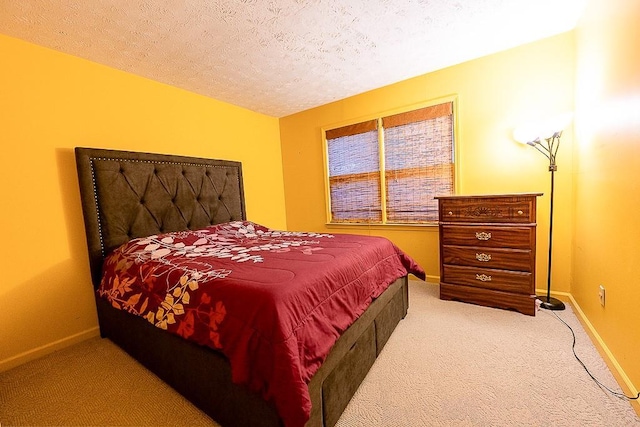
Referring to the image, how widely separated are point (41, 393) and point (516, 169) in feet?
12.3

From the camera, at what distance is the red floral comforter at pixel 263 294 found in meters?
0.92

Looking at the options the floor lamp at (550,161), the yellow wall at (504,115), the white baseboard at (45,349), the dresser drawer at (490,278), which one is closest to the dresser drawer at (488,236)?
the dresser drawer at (490,278)

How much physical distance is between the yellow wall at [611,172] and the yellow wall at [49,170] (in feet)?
10.8

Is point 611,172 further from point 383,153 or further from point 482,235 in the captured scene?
point 383,153

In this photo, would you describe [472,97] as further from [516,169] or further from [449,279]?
[449,279]

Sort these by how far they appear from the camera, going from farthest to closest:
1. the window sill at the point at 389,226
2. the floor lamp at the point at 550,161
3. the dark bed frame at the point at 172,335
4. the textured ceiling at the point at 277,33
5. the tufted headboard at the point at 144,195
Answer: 1. the window sill at the point at 389,226
2. the floor lamp at the point at 550,161
3. the tufted headboard at the point at 144,195
4. the textured ceiling at the point at 277,33
5. the dark bed frame at the point at 172,335

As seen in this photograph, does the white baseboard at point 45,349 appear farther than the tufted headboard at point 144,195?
No

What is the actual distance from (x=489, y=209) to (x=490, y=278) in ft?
1.90

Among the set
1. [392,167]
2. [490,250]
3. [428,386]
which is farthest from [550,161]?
[428,386]

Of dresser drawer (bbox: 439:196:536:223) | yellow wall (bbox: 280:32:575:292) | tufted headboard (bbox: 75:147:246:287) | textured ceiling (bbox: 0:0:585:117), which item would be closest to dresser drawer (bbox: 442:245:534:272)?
dresser drawer (bbox: 439:196:536:223)

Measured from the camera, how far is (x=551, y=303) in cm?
212

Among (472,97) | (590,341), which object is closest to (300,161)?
(472,97)

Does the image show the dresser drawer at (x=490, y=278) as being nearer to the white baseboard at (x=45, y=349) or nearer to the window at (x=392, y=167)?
the window at (x=392, y=167)

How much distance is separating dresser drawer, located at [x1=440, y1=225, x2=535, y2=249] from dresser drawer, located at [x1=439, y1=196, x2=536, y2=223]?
65mm
